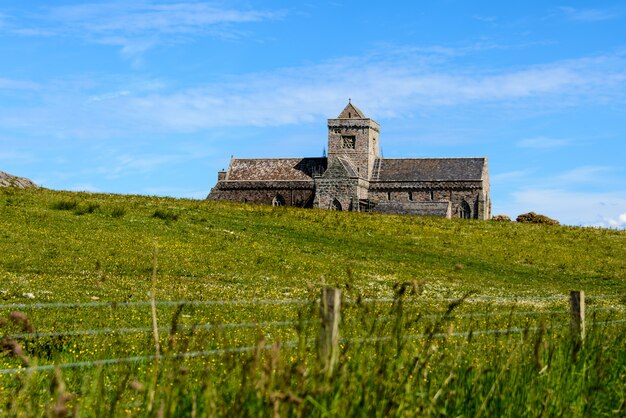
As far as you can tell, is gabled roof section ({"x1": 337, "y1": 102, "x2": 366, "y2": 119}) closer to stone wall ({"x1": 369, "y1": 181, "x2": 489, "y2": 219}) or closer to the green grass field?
stone wall ({"x1": 369, "y1": 181, "x2": 489, "y2": 219})

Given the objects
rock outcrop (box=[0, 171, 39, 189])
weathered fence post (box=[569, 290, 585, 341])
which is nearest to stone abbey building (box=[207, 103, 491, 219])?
rock outcrop (box=[0, 171, 39, 189])

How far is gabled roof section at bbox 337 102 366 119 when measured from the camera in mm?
114062

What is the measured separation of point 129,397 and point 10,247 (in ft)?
73.2

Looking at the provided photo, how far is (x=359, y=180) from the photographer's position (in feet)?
339

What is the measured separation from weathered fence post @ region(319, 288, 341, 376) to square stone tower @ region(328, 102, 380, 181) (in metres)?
104

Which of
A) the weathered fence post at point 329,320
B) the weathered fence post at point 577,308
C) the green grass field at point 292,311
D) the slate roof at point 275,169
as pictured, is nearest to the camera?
the green grass field at point 292,311

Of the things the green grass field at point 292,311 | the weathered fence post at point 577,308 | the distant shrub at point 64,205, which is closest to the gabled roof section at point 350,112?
the green grass field at point 292,311

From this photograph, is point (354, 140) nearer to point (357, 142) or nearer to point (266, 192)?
point (357, 142)

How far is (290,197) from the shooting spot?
355ft

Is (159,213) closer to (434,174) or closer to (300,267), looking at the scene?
(300,267)

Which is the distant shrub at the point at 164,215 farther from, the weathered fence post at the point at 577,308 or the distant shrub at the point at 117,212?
the weathered fence post at the point at 577,308

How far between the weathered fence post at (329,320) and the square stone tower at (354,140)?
340 ft

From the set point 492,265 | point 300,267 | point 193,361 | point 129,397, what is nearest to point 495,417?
point 129,397

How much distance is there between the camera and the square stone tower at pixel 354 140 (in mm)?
111125
